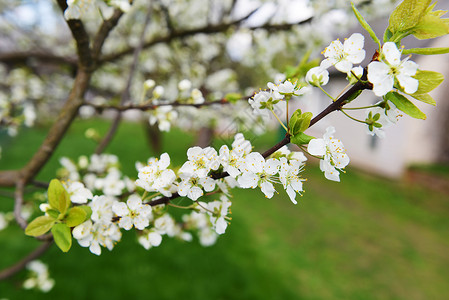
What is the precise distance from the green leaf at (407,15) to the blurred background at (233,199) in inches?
24.3

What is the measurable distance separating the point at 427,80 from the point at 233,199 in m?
5.31

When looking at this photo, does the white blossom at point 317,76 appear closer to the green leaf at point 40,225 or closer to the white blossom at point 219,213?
the white blossom at point 219,213

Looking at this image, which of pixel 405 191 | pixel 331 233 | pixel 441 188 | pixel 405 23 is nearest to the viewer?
pixel 405 23

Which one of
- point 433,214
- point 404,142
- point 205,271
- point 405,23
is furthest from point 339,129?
point 405,23

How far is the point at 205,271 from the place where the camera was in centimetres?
391

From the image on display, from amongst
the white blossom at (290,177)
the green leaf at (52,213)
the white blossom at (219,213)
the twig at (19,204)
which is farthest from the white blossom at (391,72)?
the twig at (19,204)

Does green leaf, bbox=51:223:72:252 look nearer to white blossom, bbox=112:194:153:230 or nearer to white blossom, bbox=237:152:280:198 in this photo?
white blossom, bbox=112:194:153:230

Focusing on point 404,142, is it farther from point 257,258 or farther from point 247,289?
point 247,289

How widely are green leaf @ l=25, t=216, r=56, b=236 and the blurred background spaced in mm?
549

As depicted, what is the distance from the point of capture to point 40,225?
92cm

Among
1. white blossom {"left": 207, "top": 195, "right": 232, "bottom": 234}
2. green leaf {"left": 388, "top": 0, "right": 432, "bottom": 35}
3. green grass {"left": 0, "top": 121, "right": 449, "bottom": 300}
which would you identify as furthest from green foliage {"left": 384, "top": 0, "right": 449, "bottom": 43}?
green grass {"left": 0, "top": 121, "right": 449, "bottom": 300}

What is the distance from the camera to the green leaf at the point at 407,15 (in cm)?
74

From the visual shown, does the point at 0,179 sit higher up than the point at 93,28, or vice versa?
the point at 0,179

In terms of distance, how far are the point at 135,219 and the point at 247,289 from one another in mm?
3056
